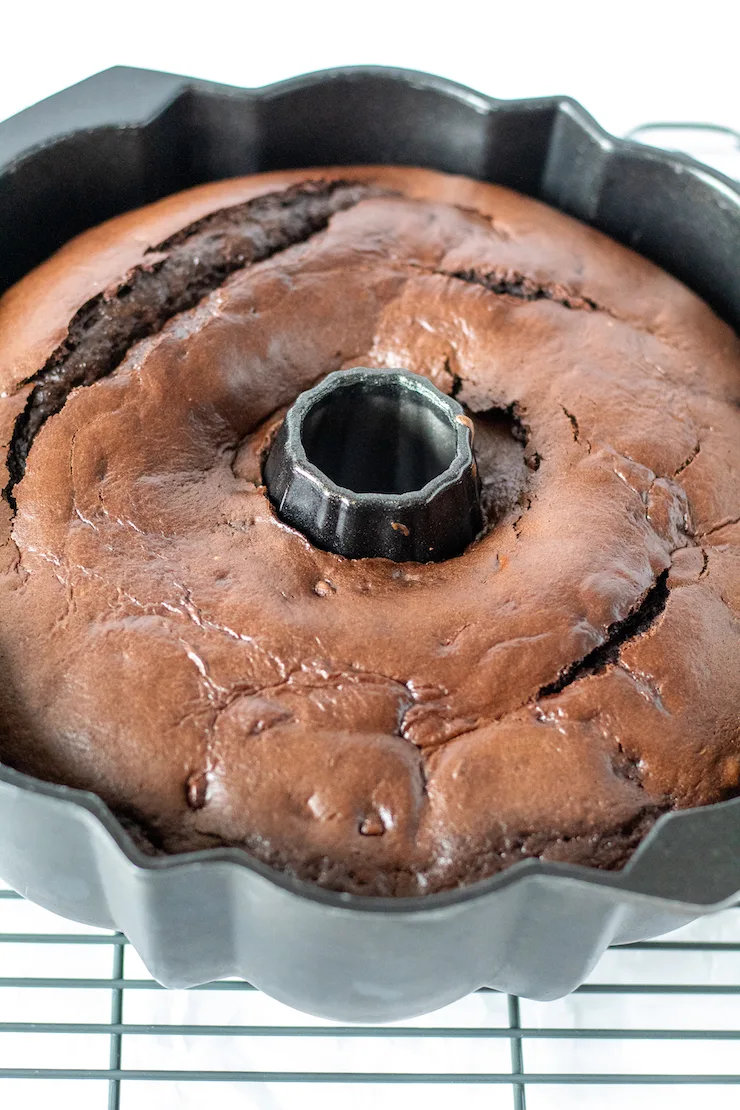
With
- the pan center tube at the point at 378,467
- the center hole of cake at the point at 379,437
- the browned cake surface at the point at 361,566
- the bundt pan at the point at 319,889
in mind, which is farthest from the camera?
the center hole of cake at the point at 379,437

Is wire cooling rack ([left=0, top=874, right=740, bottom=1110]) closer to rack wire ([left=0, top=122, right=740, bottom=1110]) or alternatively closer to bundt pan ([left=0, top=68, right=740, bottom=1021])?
rack wire ([left=0, top=122, right=740, bottom=1110])

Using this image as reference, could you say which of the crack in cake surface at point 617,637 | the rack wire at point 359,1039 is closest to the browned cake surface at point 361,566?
the crack in cake surface at point 617,637

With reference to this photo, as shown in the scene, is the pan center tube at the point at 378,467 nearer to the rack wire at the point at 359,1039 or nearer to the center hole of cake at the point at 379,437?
the center hole of cake at the point at 379,437

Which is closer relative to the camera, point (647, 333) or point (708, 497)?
point (708, 497)

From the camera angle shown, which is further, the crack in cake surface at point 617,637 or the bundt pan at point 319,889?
the crack in cake surface at point 617,637

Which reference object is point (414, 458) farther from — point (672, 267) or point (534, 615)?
point (672, 267)

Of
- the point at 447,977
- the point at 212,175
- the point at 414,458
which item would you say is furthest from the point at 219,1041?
the point at 212,175
